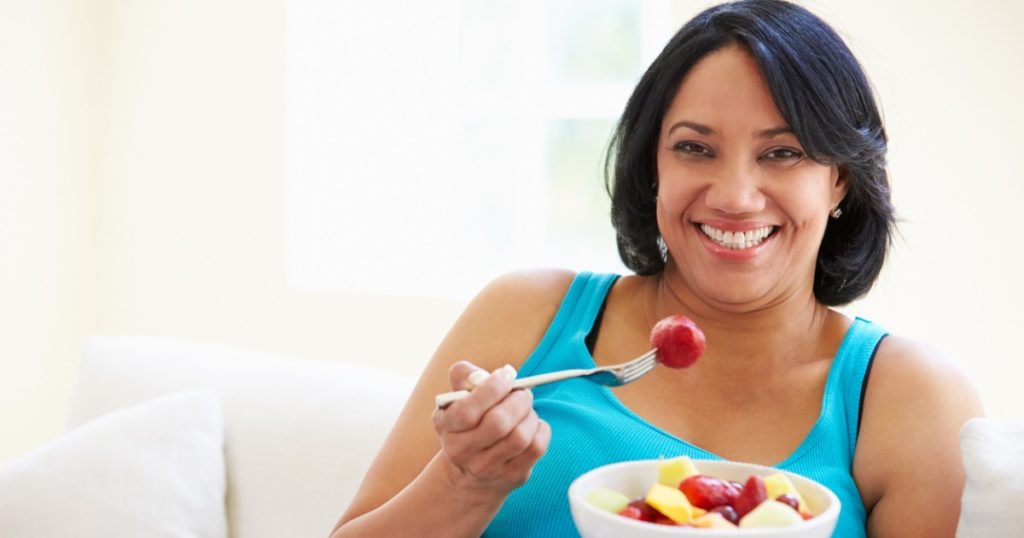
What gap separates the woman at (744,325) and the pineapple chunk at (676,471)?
1.04 feet

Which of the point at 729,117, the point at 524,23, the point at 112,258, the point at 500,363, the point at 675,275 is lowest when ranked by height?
the point at 112,258

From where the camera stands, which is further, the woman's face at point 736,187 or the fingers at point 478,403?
the woman's face at point 736,187

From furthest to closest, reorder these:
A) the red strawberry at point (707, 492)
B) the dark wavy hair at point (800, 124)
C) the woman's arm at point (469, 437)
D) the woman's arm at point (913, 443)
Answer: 1. the dark wavy hair at point (800, 124)
2. the woman's arm at point (913, 443)
3. the woman's arm at point (469, 437)
4. the red strawberry at point (707, 492)

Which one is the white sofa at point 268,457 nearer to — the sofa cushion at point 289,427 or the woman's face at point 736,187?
the sofa cushion at point 289,427

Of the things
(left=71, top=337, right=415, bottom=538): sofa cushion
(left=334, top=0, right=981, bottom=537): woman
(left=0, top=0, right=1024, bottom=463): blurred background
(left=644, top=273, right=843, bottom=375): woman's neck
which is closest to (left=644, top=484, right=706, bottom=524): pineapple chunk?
(left=334, top=0, right=981, bottom=537): woman

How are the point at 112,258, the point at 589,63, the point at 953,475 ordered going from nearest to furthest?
1. the point at 953,475
2. the point at 589,63
3. the point at 112,258

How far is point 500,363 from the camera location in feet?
5.13

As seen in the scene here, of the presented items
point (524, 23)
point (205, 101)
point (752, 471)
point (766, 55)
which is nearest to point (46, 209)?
point (205, 101)

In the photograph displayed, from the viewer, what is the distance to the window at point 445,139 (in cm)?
408

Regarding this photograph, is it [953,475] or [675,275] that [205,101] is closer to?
[675,275]

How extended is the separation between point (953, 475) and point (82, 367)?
1.88 m

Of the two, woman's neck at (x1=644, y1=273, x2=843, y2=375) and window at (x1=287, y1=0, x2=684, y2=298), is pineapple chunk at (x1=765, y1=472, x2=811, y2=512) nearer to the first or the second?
woman's neck at (x1=644, y1=273, x2=843, y2=375)

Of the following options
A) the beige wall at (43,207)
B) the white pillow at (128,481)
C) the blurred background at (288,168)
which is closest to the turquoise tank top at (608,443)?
the white pillow at (128,481)

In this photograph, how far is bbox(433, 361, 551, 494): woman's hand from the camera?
1054mm
